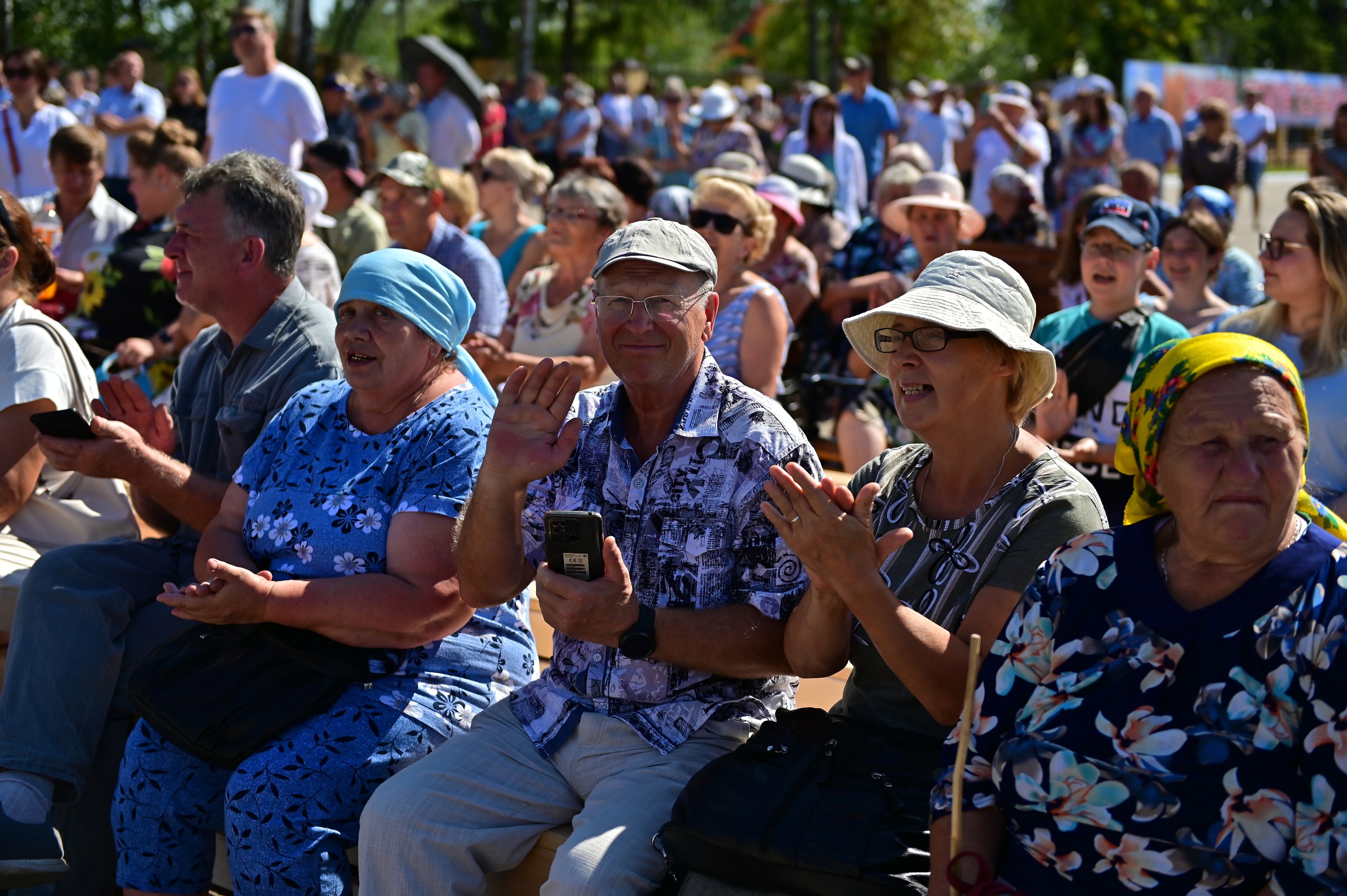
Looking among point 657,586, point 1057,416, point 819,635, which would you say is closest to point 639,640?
point 657,586

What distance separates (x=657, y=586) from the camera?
8.96 ft

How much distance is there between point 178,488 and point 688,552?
149 centimetres

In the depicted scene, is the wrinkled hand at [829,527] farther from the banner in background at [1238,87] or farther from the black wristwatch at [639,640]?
the banner in background at [1238,87]

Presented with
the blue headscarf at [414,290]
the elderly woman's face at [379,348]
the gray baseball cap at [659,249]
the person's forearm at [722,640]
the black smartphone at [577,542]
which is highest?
the gray baseball cap at [659,249]

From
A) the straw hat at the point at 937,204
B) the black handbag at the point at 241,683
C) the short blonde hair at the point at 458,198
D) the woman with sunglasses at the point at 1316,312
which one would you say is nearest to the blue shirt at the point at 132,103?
the short blonde hair at the point at 458,198

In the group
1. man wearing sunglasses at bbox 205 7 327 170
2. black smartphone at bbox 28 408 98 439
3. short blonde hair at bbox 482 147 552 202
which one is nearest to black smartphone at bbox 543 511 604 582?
black smartphone at bbox 28 408 98 439

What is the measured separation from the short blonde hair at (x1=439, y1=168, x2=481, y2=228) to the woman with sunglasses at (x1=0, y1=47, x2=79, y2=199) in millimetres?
4391

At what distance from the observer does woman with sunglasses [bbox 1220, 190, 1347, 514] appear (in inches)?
148

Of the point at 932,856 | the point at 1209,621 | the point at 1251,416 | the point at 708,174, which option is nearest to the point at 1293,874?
the point at 1209,621

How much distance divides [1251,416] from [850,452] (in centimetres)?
378

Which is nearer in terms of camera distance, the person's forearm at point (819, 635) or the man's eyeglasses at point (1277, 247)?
the person's forearm at point (819, 635)

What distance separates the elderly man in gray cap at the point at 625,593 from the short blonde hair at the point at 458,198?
4.73 metres

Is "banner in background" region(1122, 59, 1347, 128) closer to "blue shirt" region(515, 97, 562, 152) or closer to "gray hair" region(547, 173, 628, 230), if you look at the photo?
"blue shirt" region(515, 97, 562, 152)

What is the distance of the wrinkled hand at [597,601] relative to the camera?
253cm
